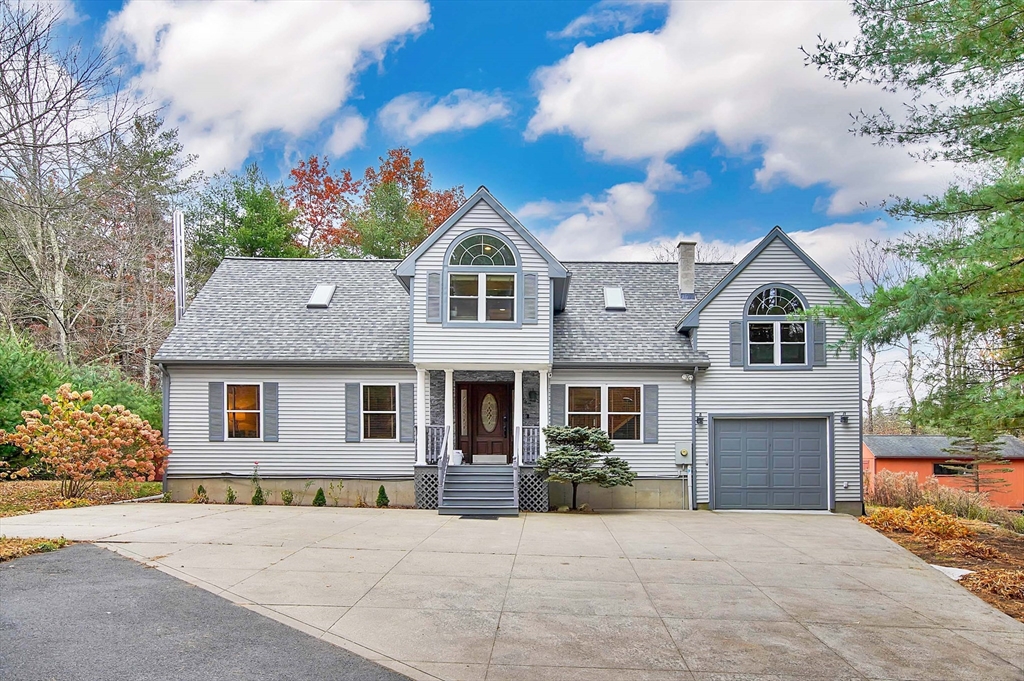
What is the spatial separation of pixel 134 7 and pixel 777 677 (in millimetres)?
14584

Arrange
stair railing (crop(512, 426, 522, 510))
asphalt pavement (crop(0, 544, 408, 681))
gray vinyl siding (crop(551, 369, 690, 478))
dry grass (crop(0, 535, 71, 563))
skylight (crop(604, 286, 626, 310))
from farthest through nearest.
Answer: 1. skylight (crop(604, 286, 626, 310))
2. gray vinyl siding (crop(551, 369, 690, 478))
3. stair railing (crop(512, 426, 522, 510))
4. dry grass (crop(0, 535, 71, 563))
5. asphalt pavement (crop(0, 544, 408, 681))

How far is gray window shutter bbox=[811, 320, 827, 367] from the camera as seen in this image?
1476 cm

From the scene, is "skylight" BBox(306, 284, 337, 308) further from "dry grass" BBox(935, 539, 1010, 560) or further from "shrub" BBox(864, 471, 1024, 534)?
"shrub" BBox(864, 471, 1024, 534)

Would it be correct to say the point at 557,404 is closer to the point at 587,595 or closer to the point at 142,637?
the point at 587,595

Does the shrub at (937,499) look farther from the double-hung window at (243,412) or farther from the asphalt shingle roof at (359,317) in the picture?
the double-hung window at (243,412)

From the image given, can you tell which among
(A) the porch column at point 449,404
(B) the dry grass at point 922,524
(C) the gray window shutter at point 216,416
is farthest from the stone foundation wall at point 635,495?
(C) the gray window shutter at point 216,416

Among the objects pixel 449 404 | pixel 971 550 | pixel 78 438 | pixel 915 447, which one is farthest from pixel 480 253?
pixel 915 447

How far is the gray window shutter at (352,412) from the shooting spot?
574 inches

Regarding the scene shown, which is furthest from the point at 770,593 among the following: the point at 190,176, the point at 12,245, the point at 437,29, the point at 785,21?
the point at 190,176

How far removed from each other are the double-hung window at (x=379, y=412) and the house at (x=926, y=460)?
1476 centimetres

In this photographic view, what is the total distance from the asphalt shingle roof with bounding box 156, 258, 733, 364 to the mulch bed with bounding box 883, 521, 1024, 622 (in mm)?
5749

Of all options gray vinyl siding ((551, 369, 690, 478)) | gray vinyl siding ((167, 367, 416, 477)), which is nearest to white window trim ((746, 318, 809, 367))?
gray vinyl siding ((551, 369, 690, 478))

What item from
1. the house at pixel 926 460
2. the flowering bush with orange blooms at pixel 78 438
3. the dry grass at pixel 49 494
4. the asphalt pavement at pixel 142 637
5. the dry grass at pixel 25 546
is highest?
the flowering bush with orange blooms at pixel 78 438

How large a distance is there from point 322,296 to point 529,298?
5709 mm
